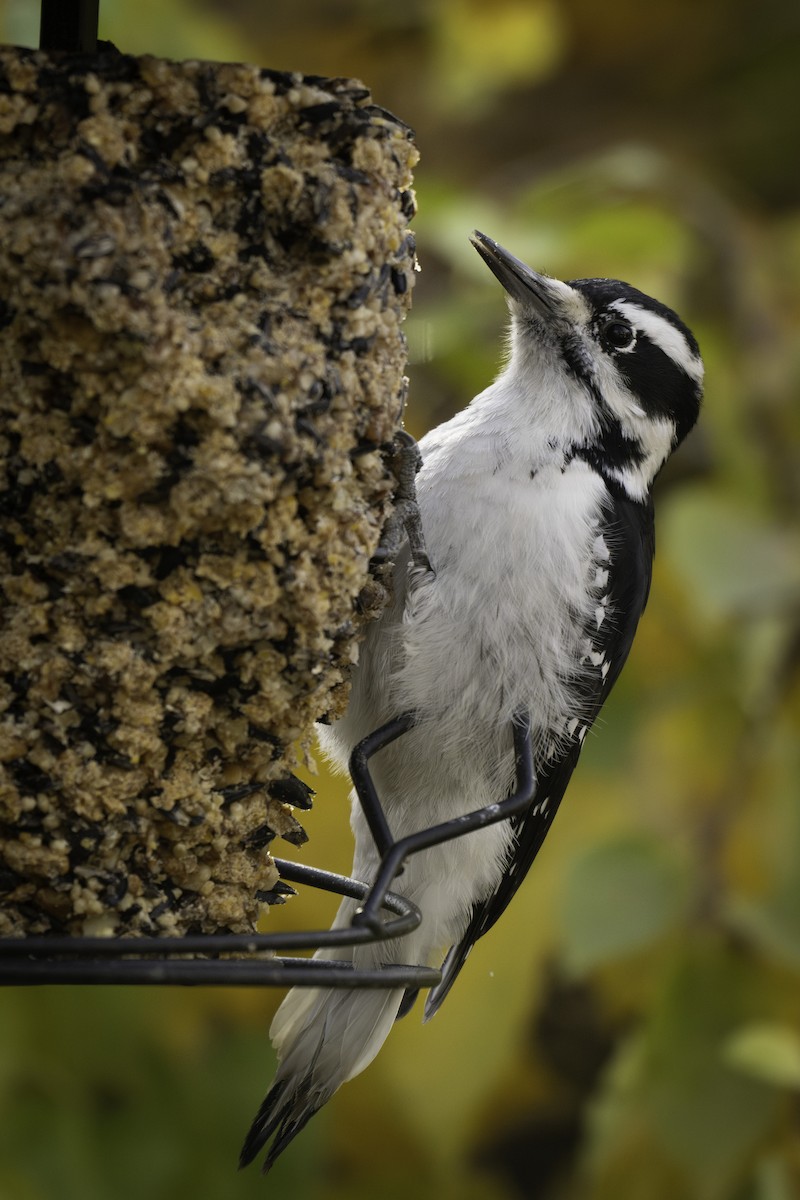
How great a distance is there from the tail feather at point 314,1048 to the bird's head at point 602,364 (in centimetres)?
123

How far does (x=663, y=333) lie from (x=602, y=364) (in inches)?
7.0

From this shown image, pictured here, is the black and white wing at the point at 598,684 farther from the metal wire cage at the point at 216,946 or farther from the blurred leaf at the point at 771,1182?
the blurred leaf at the point at 771,1182

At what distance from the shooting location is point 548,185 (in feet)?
13.7

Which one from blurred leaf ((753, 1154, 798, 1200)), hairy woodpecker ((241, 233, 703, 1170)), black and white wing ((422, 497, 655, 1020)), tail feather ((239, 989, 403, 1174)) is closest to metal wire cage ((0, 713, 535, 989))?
hairy woodpecker ((241, 233, 703, 1170))

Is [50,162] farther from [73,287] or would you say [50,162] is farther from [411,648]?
[411,648]

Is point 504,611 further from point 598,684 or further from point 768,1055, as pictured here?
point 768,1055

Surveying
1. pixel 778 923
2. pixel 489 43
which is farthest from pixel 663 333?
pixel 489 43

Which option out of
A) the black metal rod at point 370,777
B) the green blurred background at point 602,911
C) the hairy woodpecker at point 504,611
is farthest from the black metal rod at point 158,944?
the green blurred background at point 602,911

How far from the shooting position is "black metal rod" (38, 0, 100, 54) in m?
1.87

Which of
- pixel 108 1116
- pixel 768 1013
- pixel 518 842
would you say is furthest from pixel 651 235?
pixel 108 1116

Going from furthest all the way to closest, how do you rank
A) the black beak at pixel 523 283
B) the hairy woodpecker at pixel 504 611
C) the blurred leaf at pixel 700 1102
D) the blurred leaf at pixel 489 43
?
the blurred leaf at pixel 489 43, the blurred leaf at pixel 700 1102, the black beak at pixel 523 283, the hairy woodpecker at pixel 504 611

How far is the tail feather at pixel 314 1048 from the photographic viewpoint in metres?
2.79

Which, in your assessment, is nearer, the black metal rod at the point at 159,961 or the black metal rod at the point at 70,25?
the black metal rod at the point at 159,961

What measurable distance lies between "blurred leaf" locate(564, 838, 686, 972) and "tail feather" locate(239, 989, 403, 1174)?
2.23ft
